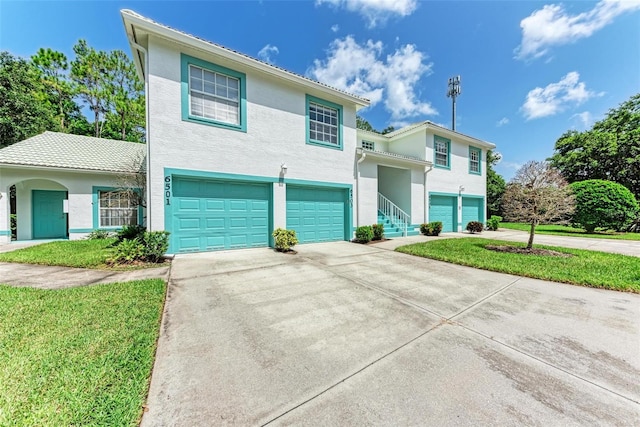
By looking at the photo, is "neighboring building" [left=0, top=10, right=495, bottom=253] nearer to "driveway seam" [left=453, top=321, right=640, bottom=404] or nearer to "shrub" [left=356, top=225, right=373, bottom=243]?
"shrub" [left=356, top=225, right=373, bottom=243]

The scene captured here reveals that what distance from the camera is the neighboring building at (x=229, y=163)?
704 cm

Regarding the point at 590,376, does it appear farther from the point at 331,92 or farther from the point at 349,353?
the point at 331,92

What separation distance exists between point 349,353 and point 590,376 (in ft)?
7.44

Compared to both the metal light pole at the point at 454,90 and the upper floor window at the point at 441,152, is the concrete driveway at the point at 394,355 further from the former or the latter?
the metal light pole at the point at 454,90

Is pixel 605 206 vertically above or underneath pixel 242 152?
underneath

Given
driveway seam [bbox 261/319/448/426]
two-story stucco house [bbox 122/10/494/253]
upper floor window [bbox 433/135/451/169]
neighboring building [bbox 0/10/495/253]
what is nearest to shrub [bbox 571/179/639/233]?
upper floor window [bbox 433/135/451/169]

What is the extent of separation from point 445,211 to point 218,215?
43.3 feet

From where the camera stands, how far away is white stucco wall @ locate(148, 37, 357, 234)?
6.91 meters

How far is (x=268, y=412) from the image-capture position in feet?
6.00

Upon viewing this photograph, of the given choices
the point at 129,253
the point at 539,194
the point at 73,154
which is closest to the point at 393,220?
the point at 539,194

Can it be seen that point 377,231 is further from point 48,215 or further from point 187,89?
point 48,215

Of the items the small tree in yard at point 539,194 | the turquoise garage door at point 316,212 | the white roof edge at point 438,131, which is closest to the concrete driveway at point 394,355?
the small tree in yard at point 539,194

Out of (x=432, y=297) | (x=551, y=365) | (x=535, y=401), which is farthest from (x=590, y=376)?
(x=432, y=297)

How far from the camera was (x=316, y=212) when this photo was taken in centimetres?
1007
